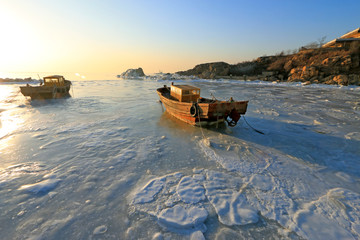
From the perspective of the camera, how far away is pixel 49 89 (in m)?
21.0

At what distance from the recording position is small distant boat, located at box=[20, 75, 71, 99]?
20.1 metres

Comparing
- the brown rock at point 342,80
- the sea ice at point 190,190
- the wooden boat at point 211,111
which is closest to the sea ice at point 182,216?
the sea ice at point 190,190

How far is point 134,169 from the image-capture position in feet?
17.9

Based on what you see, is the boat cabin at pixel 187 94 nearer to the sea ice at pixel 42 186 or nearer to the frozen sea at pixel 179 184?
the frozen sea at pixel 179 184

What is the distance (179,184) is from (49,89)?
24934 mm

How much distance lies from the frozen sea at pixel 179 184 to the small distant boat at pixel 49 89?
1553 centimetres

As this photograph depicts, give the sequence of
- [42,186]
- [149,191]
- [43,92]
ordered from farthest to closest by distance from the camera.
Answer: [43,92]
[42,186]
[149,191]

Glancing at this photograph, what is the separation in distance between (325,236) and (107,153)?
23.1ft

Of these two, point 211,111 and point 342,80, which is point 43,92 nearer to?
point 211,111

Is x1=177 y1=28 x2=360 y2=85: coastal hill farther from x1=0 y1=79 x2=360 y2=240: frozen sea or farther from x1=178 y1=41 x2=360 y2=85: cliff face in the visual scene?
x1=0 y1=79 x2=360 y2=240: frozen sea

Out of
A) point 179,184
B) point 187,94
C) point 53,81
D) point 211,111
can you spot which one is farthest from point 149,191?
point 53,81

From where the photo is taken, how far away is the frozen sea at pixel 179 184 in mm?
3314

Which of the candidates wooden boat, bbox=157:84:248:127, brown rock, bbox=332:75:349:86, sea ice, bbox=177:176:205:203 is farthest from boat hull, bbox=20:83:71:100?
brown rock, bbox=332:75:349:86

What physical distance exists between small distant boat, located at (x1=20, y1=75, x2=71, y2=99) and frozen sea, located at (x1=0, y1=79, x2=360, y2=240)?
51.0ft
